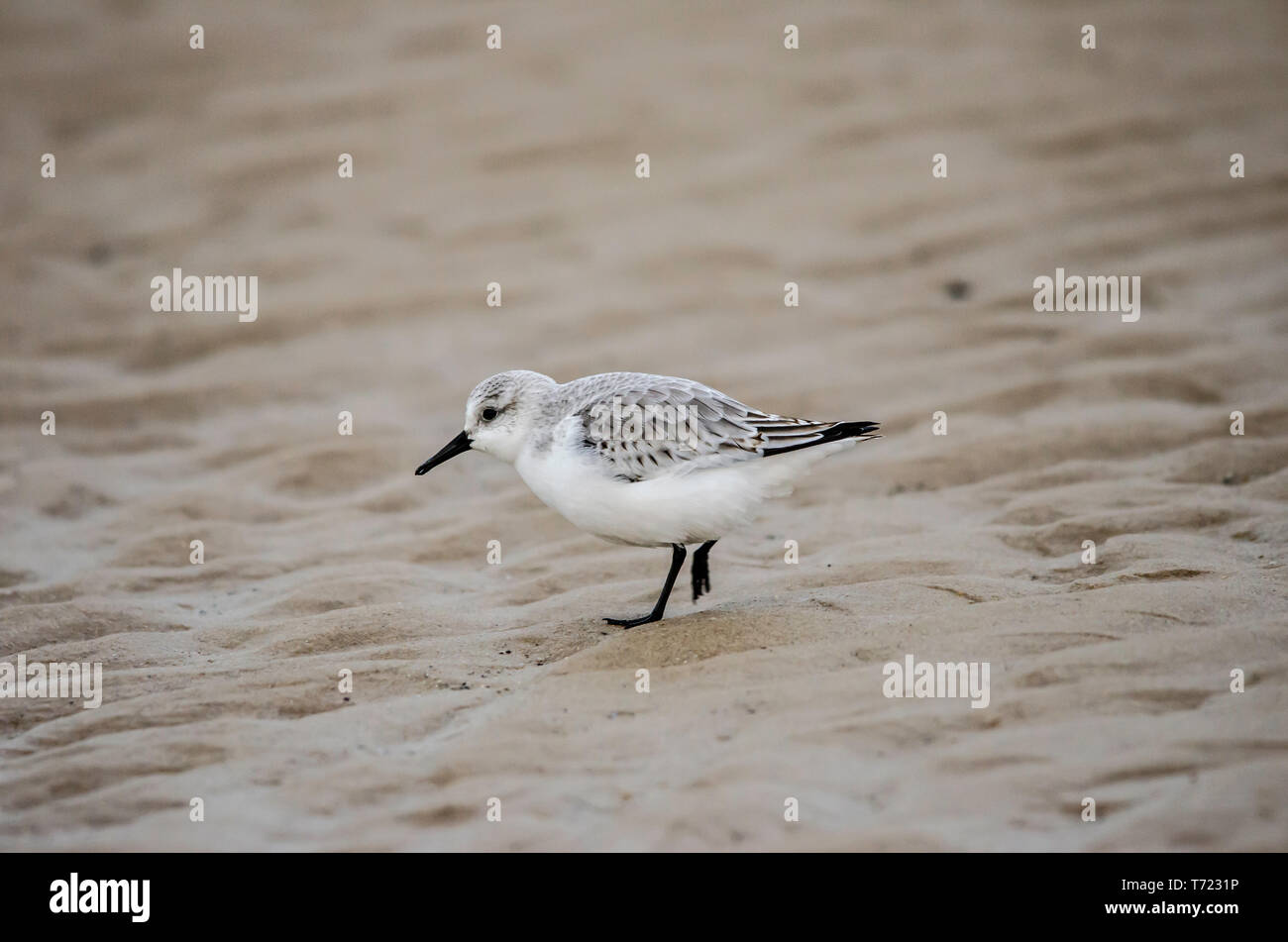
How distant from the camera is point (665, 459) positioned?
460cm

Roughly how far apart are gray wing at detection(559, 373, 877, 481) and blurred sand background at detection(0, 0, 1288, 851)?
634mm

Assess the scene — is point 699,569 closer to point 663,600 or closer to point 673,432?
point 663,600

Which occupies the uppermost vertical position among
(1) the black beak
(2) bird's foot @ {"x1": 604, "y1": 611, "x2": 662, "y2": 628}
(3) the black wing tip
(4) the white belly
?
(1) the black beak

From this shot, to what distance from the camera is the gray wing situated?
15.1ft

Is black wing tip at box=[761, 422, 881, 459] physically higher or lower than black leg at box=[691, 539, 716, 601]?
higher

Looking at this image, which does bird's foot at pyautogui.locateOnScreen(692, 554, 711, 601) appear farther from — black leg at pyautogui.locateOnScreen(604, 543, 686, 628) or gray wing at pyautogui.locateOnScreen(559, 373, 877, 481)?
gray wing at pyautogui.locateOnScreen(559, 373, 877, 481)

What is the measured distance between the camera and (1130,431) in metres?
6.25

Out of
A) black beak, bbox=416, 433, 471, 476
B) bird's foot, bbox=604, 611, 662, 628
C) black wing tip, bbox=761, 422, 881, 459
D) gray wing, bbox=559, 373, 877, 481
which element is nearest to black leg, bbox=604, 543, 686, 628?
bird's foot, bbox=604, 611, 662, 628

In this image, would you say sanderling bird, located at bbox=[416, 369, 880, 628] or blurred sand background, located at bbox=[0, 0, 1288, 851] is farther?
sanderling bird, located at bbox=[416, 369, 880, 628]

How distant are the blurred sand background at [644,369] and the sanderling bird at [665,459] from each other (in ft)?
1.39

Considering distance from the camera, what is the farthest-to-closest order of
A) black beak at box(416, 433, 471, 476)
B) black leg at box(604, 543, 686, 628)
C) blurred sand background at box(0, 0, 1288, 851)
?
1. black beak at box(416, 433, 471, 476)
2. black leg at box(604, 543, 686, 628)
3. blurred sand background at box(0, 0, 1288, 851)

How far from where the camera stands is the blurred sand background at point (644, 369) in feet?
11.8

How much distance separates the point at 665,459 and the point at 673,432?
0.37 feet

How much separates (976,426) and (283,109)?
6733 mm
